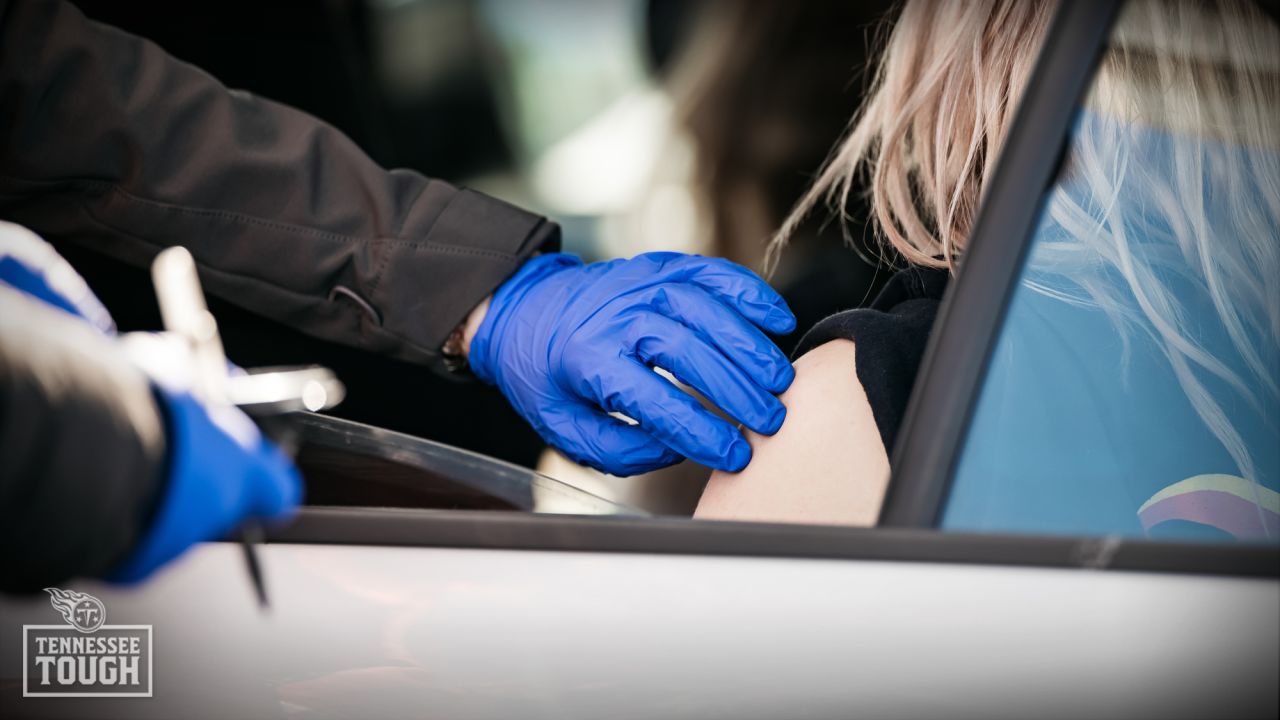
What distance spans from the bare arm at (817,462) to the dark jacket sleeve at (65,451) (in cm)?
64

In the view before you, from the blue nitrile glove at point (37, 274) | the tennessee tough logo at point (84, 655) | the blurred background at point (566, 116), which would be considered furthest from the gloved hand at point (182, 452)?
the blurred background at point (566, 116)

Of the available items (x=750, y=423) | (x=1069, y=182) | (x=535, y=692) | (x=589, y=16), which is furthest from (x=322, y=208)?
(x=589, y=16)

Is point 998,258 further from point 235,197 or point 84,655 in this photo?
point 235,197

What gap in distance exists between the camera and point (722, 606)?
3.00ft

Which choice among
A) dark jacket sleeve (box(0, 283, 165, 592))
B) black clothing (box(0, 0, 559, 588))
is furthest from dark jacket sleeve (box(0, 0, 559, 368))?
dark jacket sleeve (box(0, 283, 165, 592))

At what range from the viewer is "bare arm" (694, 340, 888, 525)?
1.10 metres

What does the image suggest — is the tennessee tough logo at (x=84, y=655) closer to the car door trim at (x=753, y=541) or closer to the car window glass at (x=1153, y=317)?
the car door trim at (x=753, y=541)

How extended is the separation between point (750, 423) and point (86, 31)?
1195mm

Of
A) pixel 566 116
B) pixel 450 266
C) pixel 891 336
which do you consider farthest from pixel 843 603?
pixel 566 116

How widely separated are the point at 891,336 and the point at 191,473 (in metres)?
0.78

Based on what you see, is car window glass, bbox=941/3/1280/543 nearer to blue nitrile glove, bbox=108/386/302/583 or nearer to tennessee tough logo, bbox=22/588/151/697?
blue nitrile glove, bbox=108/386/302/583

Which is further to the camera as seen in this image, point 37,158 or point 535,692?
point 37,158

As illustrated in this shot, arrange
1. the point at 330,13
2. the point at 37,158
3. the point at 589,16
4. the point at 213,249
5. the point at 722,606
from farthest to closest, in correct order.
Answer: the point at 589,16 < the point at 330,13 < the point at 213,249 < the point at 37,158 < the point at 722,606

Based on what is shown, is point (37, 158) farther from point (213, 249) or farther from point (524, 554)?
point (524, 554)
